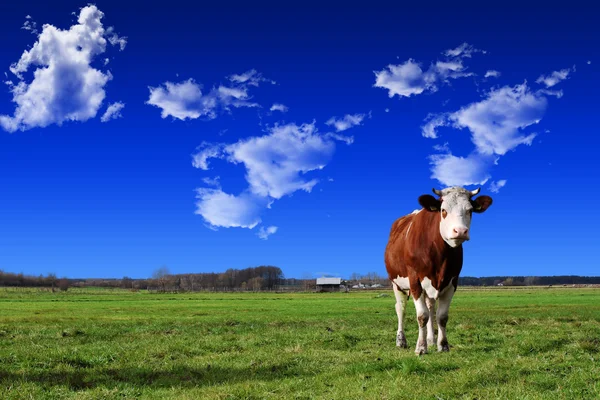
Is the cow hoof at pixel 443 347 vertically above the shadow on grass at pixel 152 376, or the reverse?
the cow hoof at pixel 443 347

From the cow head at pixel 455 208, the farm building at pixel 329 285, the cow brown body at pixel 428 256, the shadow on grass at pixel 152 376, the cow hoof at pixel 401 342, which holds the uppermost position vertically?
the cow head at pixel 455 208

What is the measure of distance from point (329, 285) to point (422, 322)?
148364 mm

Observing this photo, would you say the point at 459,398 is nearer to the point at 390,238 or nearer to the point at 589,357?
the point at 589,357

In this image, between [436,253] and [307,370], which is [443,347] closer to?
[436,253]

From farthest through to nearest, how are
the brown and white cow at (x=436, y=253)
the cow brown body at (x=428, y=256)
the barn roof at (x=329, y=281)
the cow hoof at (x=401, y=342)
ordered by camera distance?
the barn roof at (x=329, y=281), the cow hoof at (x=401, y=342), the cow brown body at (x=428, y=256), the brown and white cow at (x=436, y=253)

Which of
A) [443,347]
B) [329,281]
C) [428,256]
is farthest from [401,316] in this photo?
[329,281]

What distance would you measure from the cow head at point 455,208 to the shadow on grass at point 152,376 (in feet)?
12.9

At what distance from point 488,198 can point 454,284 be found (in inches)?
84.9

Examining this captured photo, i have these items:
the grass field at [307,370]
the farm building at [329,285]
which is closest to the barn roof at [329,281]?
the farm building at [329,285]

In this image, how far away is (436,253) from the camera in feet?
A: 37.6

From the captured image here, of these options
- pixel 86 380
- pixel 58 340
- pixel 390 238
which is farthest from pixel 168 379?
pixel 58 340

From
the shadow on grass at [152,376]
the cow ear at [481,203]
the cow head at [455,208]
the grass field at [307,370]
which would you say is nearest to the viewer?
the grass field at [307,370]

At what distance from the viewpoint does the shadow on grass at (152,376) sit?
9.77 m

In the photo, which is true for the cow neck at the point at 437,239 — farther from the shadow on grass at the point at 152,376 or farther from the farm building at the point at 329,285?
the farm building at the point at 329,285
